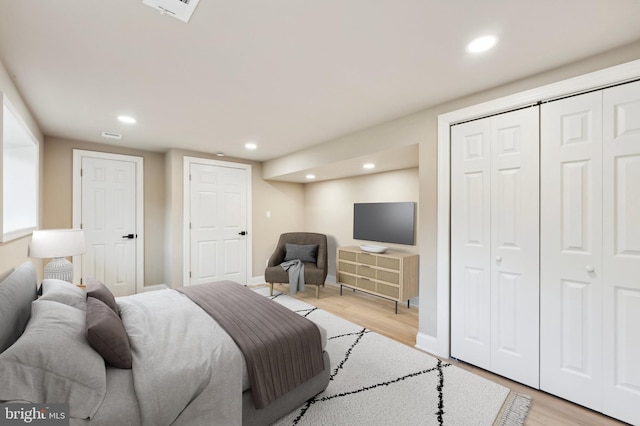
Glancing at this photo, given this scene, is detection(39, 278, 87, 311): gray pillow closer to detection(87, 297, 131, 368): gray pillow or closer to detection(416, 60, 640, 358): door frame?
detection(87, 297, 131, 368): gray pillow

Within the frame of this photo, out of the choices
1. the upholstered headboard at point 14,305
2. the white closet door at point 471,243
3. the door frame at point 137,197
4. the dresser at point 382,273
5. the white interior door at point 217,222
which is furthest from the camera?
the white interior door at point 217,222

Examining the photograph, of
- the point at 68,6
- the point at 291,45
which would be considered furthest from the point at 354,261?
the point at 68,6

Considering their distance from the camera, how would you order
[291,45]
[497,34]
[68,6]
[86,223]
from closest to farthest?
[68,6], [497,34], [291,45], [86,223]

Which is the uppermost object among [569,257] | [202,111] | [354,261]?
[202,111]

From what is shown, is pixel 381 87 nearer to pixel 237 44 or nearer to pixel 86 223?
A: pixel 237 44

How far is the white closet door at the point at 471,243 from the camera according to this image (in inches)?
92.2

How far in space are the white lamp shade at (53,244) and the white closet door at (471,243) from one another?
12.2 ft

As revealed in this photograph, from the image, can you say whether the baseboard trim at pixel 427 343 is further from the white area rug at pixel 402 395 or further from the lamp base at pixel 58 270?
the lamp base at pixel 58 270

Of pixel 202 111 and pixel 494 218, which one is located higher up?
pixel 202 111

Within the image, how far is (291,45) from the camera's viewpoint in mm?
1713

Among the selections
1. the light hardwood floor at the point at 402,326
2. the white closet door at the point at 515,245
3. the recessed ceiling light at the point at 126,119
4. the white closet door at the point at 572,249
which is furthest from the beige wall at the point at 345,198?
the recessed ceiling light at the point at 126,119

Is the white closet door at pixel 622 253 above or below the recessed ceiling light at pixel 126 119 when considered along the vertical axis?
below

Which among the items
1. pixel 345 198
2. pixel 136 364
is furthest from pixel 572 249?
pixel 345 198

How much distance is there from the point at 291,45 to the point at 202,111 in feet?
4.84
